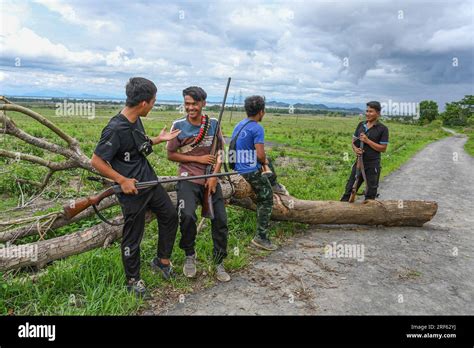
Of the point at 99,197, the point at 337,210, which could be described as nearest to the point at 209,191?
the point at 99,197

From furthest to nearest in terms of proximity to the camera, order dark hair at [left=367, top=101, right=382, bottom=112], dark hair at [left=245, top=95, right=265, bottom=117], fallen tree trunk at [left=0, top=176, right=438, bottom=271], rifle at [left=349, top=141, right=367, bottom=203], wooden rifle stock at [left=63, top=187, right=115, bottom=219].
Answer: rifle at [left=349, top=141, right=367, bottom=203], dark hair at [left=367, top=101, right=382, bottom=112], fallen tree trunk at [left=0, top=176, right=438, bottom=271], dark hair at [left=245, top=95, right=265, bottom=117], wooden rifle stock at [left=63, top=187, right=115, bottom=219]

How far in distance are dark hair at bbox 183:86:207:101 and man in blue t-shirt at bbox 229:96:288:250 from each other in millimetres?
905

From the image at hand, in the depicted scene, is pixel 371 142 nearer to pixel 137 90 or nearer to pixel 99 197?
pixel 137 90

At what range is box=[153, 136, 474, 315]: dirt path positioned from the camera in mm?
4160

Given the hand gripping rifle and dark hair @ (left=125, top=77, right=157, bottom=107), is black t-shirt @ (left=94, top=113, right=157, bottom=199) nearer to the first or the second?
dark hair @ (left=125, top=77, right=157, bottom=107)

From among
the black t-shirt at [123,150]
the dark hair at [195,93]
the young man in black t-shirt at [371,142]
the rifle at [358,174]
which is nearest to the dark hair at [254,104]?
the dark hair at [195,93]

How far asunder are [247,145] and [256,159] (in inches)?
10.2

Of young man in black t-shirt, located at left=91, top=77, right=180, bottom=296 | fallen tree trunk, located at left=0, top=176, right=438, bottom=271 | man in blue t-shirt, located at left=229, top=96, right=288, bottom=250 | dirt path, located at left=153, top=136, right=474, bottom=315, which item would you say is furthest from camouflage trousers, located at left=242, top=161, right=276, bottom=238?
young man in black t-shirt, located at left=91, top=77, right=180, bottom=296

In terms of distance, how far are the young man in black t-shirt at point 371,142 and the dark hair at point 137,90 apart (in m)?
4.83

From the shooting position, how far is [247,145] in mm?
5371

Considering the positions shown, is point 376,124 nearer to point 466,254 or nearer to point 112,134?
point 466,254

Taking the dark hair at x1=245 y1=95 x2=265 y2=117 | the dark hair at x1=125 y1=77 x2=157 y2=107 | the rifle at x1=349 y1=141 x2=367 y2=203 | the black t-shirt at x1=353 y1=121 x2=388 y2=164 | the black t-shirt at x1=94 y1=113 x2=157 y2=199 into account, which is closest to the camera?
the black t-shirt at x1=94 y1=113 x2=157 y2=199
